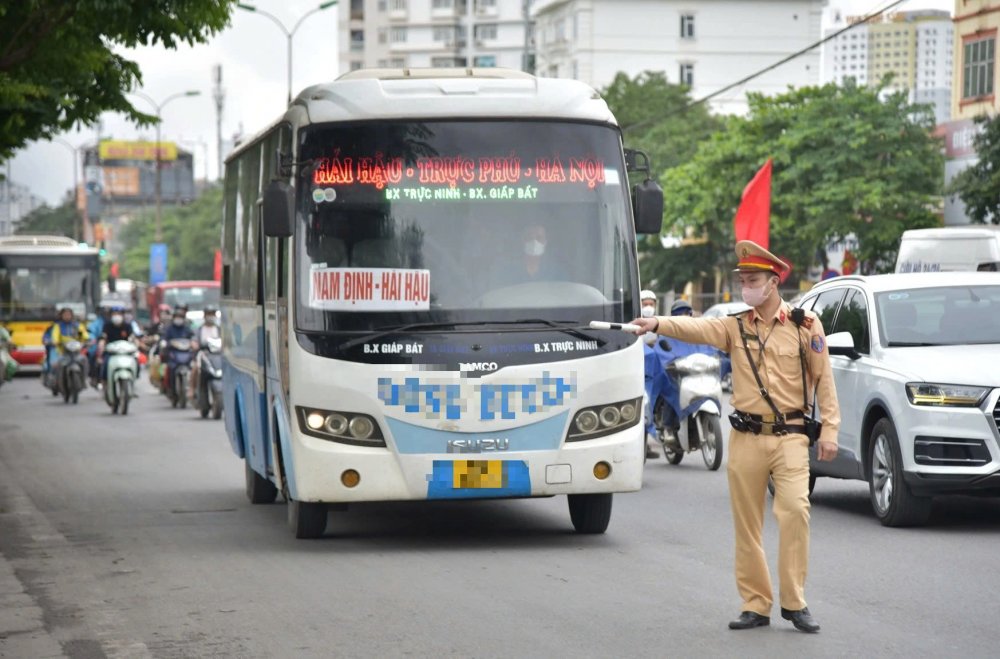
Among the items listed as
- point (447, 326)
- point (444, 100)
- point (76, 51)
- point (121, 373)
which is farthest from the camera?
point (121, 373)

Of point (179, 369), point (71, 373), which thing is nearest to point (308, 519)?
point (179, 369)

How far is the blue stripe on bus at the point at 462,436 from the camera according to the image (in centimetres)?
1098

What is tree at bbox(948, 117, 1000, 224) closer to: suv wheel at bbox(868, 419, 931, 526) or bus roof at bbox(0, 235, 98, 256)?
bus roof at bbox(0, 235, 98, 256)

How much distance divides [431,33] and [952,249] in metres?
116

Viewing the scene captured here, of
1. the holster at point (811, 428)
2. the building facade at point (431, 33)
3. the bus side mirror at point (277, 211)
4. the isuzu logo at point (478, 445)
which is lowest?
the isuzu logo at point (478, 445)

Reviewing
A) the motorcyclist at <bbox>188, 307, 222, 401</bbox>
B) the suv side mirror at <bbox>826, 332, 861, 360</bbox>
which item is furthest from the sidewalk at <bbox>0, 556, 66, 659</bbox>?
the motorcyclist at <bbox>188, 307, 222, 401</bbox>

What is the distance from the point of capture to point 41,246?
4341 cm

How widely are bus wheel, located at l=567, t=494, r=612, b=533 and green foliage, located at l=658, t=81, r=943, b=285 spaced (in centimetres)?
3593

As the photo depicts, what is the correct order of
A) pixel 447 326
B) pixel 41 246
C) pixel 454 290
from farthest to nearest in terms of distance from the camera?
pixel 41 246 < pixel 454 290 < pixel 447 326

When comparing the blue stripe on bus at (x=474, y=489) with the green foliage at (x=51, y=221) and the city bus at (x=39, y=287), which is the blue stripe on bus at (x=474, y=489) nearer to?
the city bus at (x=39, y=287)

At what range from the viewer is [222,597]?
9445mm

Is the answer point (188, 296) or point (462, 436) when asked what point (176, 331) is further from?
point (188, 296)

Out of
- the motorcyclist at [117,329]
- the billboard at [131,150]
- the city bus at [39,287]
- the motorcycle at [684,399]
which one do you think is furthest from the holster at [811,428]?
the billboard at [131,150]

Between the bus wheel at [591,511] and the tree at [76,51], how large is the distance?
5.46 metres
